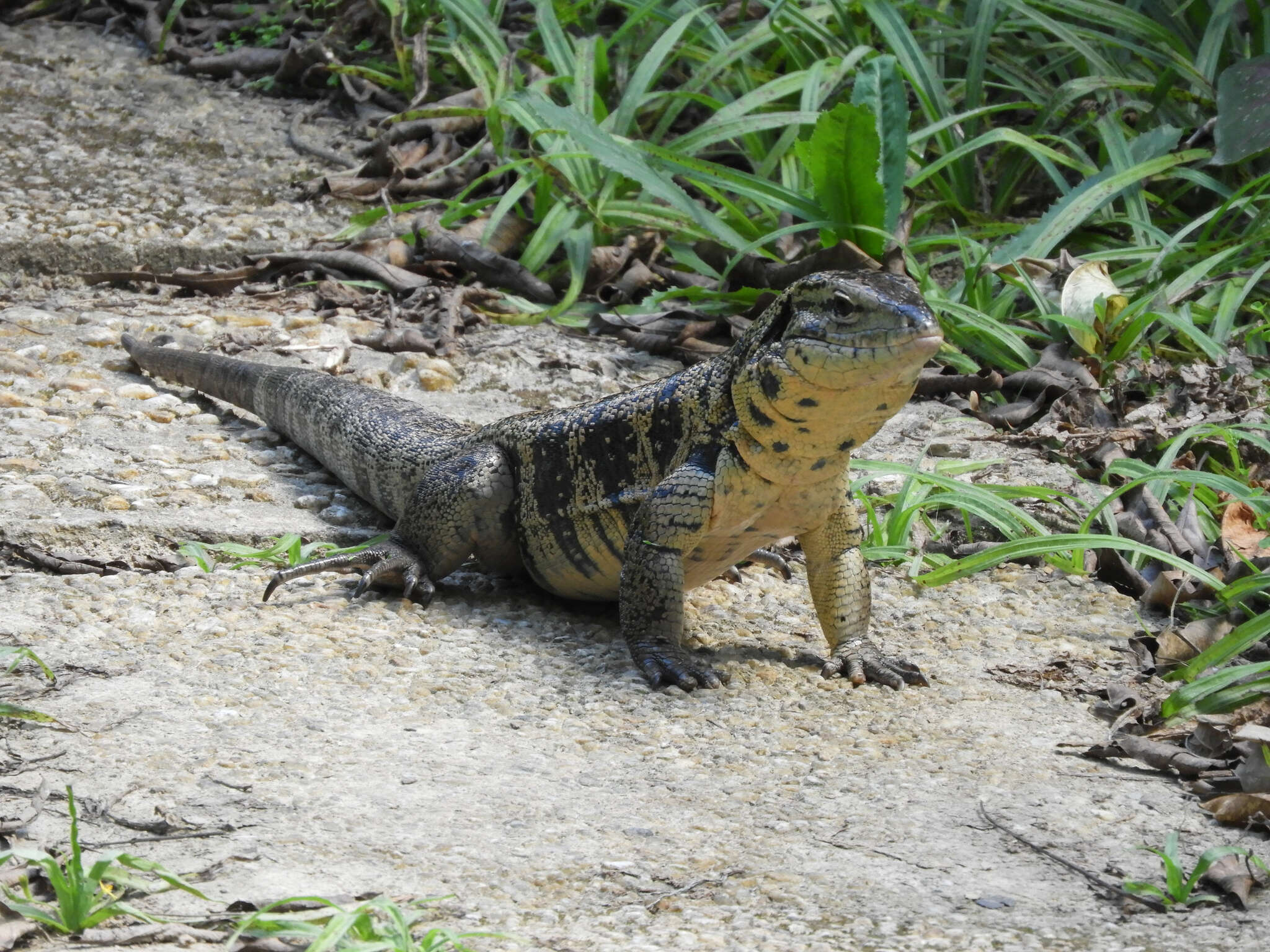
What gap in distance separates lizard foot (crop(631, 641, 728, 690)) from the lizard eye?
113 cm

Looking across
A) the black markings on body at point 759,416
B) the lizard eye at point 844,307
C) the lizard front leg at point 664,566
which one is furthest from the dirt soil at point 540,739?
the lizard eye at point 844,307

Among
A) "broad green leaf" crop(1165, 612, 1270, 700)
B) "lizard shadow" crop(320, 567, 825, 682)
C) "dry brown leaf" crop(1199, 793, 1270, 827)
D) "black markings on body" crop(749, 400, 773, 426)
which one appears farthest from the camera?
"lizard shadow" crop(320, 567, 825, 682)

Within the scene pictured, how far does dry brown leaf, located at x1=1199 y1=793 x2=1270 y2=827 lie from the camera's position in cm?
299

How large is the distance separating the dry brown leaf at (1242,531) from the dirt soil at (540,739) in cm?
48

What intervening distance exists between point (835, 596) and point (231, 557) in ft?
6.81

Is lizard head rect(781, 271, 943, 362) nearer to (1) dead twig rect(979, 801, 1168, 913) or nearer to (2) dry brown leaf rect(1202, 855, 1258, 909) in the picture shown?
(1) dead twig rect(979, 801, 1168, 913)

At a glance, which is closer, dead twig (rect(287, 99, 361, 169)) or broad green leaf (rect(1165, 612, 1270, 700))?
broad green leaf (rect(1165, 612, 1270, 700))

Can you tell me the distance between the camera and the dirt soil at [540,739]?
2654 mm

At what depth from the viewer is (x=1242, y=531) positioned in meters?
4.94

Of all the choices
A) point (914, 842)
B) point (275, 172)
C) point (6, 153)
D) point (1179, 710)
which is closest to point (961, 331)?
point (1179, 710)

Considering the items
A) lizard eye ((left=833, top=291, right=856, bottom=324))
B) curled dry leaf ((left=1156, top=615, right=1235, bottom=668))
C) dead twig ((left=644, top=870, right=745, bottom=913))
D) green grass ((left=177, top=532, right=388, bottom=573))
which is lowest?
green grass ((left=177, top=532, right=388, bottom=573))

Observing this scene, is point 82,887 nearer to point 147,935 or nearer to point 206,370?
point 147,935

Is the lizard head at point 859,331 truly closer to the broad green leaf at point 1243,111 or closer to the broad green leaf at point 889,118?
the broad green leaf at point 889,118

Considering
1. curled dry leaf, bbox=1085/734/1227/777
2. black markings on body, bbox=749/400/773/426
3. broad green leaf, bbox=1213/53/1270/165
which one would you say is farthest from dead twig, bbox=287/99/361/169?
curled dry leaf, bbox=1085/734/1227/777
